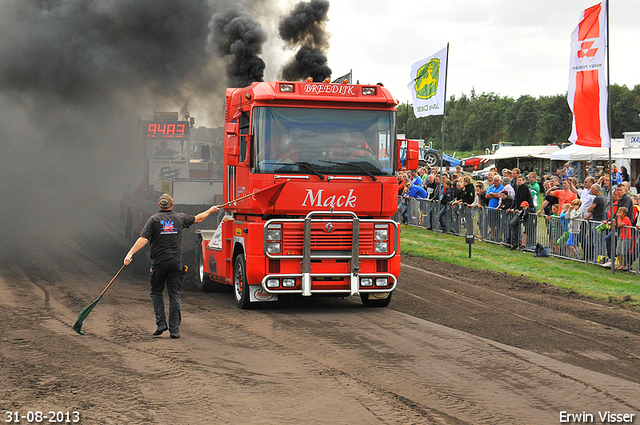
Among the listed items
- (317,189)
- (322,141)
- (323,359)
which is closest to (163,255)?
(317,189)

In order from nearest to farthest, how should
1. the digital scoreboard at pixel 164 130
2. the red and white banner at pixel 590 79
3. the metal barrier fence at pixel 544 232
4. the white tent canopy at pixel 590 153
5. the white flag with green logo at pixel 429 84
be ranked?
the red and white banner at pixel 590 79 < the metal barrier fence at pixel 544 232 < the white flag with green logo at pixel 429 84 < the digital scoreboard at pixel 164 130 < the white tent canopy at pixel 590 153

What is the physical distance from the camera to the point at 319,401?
6.16 meters

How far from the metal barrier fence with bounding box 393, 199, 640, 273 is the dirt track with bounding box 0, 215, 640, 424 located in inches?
105

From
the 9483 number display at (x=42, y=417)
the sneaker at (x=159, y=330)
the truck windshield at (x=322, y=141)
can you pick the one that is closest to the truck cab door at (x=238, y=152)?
the truck windshield at (x=322, y=141)

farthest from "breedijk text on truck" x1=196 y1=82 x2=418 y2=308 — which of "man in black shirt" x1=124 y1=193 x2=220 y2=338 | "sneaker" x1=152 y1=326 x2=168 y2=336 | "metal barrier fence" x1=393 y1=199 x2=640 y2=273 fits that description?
"metal barrier fence" x1=393 y1=199 x2=640 y2=273

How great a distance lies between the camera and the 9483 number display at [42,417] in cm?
552

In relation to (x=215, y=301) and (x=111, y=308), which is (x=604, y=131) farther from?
(x=111, y=308)

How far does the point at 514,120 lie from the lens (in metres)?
95.1

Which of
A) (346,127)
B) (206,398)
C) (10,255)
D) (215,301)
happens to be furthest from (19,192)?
(206,398)

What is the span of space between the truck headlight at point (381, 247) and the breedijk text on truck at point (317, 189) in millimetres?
15

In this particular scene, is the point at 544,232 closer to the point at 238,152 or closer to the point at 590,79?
the point at 590,79

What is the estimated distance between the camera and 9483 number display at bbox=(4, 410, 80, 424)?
5.52 meters

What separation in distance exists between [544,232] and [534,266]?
1.74 metres

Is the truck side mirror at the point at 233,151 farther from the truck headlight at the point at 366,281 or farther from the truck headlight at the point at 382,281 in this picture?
the truck headlight at the point at 382,281
